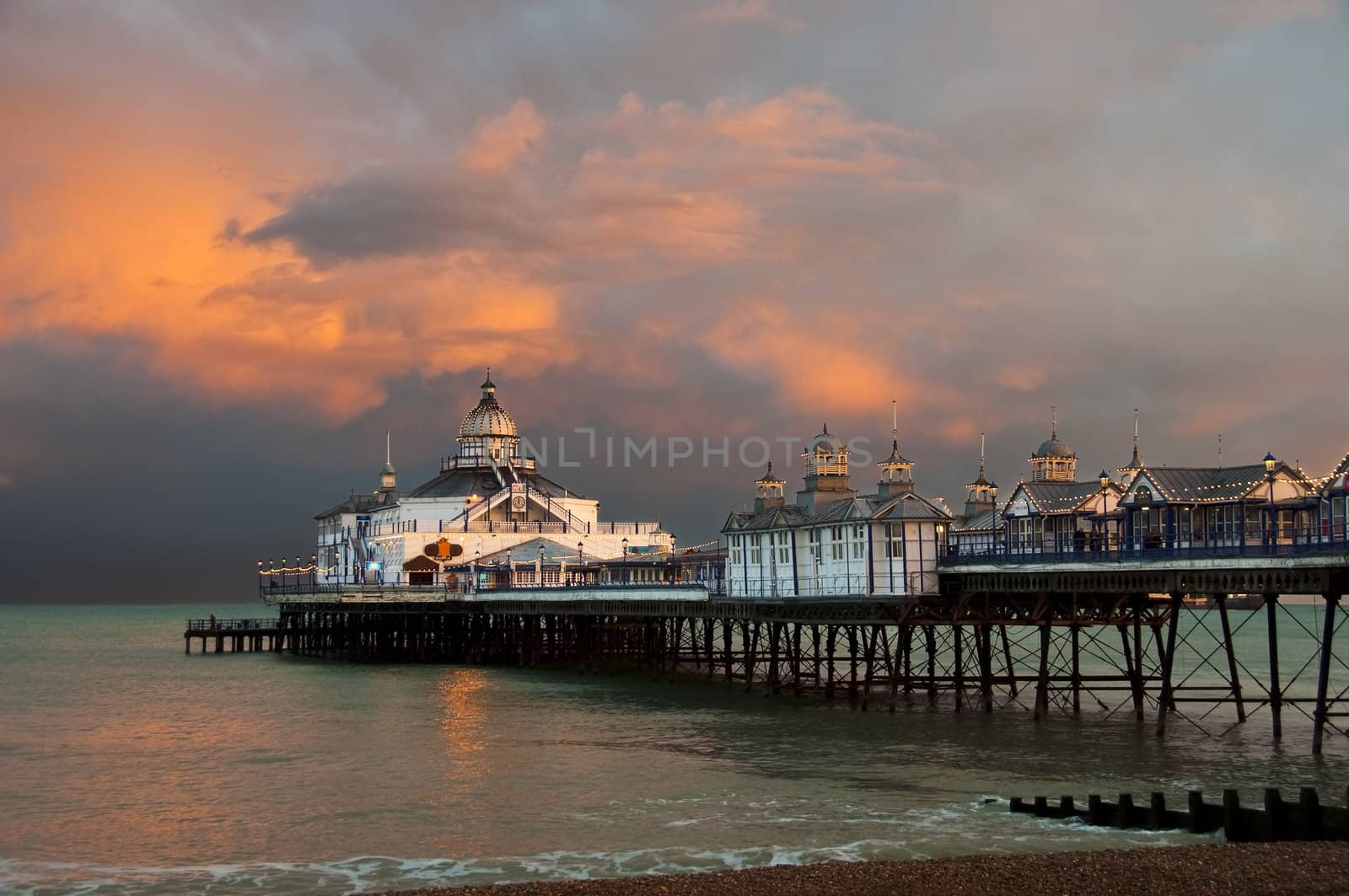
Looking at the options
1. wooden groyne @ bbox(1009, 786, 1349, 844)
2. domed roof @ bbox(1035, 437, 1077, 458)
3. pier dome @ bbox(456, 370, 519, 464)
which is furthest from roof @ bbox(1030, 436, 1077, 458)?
pier dome @ bbox(456, 370, 519, 464)

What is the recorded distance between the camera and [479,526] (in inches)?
4656

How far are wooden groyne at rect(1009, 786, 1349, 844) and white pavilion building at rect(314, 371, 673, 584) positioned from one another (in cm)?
7065

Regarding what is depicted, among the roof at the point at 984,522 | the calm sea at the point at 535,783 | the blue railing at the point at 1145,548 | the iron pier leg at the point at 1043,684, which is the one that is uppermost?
the roof at the point at 984,522

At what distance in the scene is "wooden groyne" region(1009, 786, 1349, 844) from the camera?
27.7 meters

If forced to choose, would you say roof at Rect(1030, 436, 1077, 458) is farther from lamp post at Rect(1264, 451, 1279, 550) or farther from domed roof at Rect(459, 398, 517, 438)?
domed roof at Rect(459, 398, 517, 438)

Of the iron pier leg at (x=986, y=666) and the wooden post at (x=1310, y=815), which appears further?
the iron pier leg at (x=986, y=666)

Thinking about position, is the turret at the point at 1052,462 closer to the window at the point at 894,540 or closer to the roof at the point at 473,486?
the window at the point at 894,540

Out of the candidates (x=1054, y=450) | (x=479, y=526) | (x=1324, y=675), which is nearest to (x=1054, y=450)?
(x=1054, y=450)

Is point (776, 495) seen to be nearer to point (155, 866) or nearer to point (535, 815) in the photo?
point (535, 815)

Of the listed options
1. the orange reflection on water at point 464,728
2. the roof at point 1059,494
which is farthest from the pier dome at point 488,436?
the roof at point 1059,494

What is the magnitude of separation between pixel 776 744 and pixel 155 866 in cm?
2088

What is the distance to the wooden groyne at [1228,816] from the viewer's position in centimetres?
2769

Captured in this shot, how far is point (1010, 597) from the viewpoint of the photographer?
168 feet

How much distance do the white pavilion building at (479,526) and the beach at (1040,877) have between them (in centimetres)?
7440
